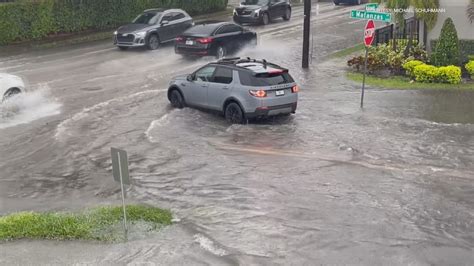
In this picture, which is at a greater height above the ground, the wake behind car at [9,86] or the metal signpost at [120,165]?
the metal signpost at [120,165]

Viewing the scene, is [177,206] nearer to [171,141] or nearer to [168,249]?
[168,249]

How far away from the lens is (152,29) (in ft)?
98.6

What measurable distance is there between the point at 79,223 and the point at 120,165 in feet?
4.64

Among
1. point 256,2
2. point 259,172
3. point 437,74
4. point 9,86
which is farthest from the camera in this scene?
point 256,2

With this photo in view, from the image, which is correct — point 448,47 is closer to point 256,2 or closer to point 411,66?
point 411,66

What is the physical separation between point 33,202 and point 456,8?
17.3m

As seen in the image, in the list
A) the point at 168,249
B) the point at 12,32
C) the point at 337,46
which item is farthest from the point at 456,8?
the point at 12,32

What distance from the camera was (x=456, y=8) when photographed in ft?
77.8

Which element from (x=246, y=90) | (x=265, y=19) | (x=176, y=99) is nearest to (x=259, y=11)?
(x=265, y=19)

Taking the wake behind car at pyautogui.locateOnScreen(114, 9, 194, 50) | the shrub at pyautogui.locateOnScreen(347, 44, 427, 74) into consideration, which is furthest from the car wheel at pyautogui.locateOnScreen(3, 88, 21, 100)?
the shrub at pyautogui.locateOnScreen(347, 44, 427, 74)

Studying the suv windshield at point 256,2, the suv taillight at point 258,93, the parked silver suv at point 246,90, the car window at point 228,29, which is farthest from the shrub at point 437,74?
the suv windshield at point 256,2

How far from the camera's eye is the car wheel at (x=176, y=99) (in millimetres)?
19203

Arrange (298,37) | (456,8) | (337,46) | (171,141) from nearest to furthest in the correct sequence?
(171,141)
(456,8)
(337,46)
(298,37)

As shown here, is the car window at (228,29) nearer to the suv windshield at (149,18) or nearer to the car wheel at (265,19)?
the suv windshield at (149,18)
